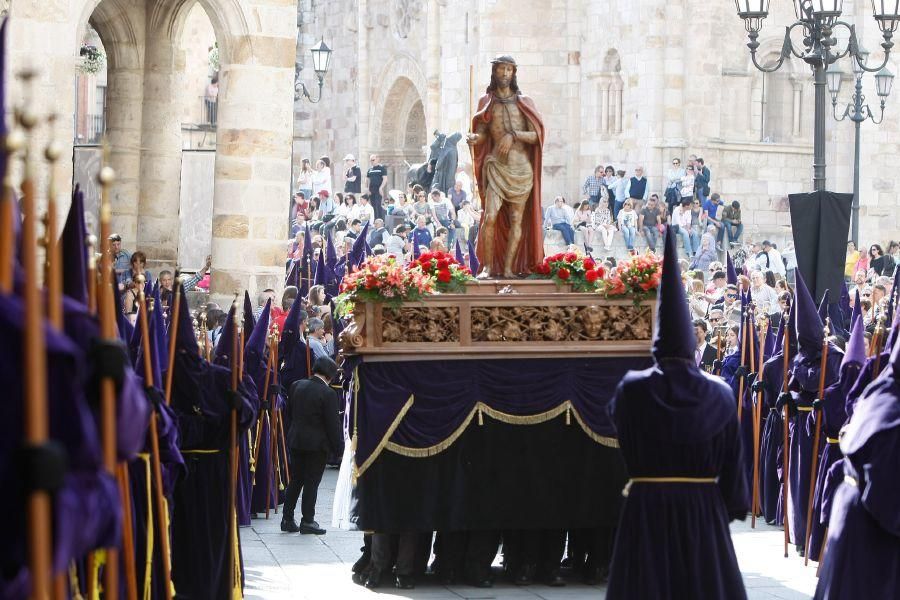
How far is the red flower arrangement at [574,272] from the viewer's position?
11.6 m

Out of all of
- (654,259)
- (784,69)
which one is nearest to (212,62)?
(784,69)

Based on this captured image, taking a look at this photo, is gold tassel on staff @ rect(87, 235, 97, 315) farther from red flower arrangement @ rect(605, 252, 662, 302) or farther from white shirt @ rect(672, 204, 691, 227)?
white shirt @ rect(672, 204, 691, 227)

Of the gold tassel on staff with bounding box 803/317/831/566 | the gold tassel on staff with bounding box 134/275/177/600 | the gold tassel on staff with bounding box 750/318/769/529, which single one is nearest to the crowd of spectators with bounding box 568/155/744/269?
the gold tassel on staff with bounding box 750/318/769/529

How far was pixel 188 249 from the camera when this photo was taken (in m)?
22.8

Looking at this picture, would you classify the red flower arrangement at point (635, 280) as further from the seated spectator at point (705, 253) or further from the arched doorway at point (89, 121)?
the seated spectator at point (705, 253)

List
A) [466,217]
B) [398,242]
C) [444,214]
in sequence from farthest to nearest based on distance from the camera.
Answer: [466,217] < [444,214] < [398,242]

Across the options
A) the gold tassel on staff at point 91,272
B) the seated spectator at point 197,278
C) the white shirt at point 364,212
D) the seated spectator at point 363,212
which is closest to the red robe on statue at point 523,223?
the gold tassel on staff at point 91,272

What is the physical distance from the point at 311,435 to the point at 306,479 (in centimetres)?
44

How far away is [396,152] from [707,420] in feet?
142

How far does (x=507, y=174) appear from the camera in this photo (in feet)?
38.9

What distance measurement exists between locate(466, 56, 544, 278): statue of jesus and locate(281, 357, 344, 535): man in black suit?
2.11 meters

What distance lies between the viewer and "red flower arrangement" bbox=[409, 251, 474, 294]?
446 inches

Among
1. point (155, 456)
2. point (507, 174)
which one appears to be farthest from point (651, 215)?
point (155, 456)

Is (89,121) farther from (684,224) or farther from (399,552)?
(399,552)
